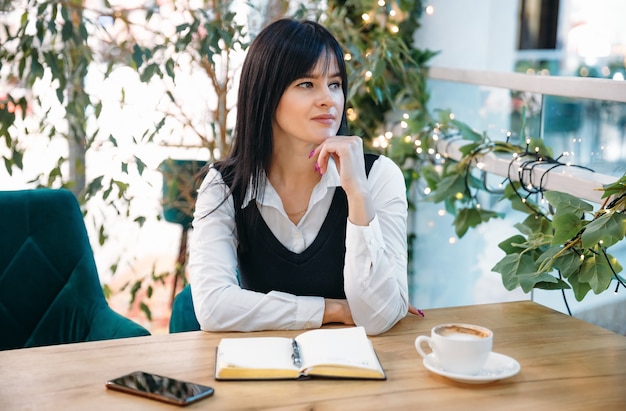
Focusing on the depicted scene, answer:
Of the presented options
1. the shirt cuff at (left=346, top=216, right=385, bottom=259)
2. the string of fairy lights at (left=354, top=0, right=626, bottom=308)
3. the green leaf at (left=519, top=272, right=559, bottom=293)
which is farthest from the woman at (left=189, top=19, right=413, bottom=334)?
the string of fairy lights at (left=354, top=0, right=626, bottom=308)

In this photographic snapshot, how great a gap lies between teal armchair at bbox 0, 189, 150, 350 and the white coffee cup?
1.02 metres

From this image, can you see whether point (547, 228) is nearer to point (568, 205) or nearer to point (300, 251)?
point (568, 205)

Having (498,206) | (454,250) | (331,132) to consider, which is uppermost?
(331,132)

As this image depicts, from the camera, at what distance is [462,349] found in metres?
1.33

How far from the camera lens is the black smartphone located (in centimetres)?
127

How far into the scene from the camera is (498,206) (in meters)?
2.86

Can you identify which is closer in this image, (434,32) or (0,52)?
(0,52)

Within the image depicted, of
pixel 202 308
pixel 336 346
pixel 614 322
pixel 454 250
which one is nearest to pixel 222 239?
pixel 202 308

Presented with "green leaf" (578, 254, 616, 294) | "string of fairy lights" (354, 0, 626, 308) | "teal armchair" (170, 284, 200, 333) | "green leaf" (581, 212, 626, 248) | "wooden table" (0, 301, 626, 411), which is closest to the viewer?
"wooden table" (0, 301, 626, 411)

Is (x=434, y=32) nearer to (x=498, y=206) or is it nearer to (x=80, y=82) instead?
(x=498, y=206)

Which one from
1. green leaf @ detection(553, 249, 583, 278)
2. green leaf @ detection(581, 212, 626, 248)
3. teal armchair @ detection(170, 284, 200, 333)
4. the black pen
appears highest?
green leaf @ detection(581, 212, 626, 248)

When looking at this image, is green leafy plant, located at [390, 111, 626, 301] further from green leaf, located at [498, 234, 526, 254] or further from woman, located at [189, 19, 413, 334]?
woman, located at [189, 19, 413, 334]

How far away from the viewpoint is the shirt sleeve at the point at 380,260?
168cm

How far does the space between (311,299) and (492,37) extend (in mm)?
1820
